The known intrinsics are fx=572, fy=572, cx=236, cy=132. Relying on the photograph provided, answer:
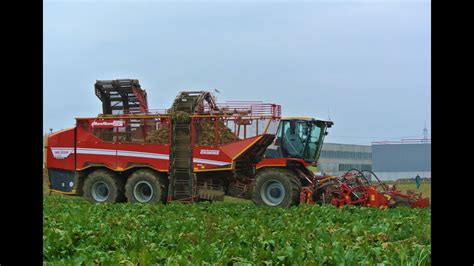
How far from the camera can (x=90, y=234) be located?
5535 mm

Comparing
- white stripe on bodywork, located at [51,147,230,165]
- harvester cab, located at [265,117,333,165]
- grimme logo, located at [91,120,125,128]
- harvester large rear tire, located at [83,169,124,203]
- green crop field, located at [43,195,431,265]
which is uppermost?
grimme logo, located at [91,120,125,128]

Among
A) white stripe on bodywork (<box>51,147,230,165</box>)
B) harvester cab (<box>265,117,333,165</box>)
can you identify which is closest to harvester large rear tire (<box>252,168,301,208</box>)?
harvester cab (<box>265,117,333,165</box>)

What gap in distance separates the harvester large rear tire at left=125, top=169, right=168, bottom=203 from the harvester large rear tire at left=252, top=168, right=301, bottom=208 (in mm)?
2807

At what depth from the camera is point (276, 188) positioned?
49.4 ft

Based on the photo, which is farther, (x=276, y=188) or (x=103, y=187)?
(x=103, y=187)

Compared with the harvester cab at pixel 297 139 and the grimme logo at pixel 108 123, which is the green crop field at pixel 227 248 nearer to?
the harvester cab at pixel 297 139

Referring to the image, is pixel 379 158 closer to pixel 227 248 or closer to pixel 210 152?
pixel 210 152

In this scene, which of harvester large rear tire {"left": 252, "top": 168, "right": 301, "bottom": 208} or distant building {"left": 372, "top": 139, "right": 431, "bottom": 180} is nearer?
harvester large rear tire {"left": 252, "top": 168, "right": 301, "bottom": 208}

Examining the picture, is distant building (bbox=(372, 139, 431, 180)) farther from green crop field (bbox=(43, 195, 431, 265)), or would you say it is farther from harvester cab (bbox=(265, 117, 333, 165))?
green crop field (bbox=(43, 195, 431, 265))

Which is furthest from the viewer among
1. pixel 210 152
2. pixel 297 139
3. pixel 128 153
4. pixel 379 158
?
pixel 379 158

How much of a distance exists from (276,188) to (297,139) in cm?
140

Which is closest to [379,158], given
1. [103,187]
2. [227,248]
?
[103,187]

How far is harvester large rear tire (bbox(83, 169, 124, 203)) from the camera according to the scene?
1680cm
